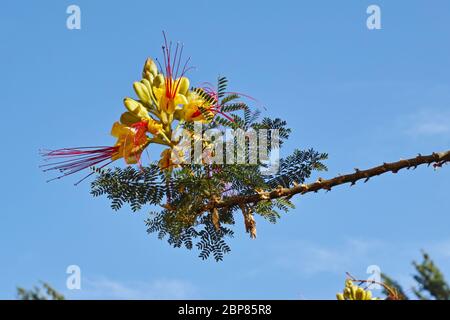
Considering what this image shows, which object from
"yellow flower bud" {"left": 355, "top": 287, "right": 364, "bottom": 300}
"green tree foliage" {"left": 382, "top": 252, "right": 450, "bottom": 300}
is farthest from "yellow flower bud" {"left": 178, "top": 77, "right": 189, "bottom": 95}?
"green tree foliage" {"left": 382, "top": 252, "right": 450, "bottom": 300}

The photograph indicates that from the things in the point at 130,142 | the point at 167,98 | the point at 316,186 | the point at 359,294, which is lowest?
the point at 359,294

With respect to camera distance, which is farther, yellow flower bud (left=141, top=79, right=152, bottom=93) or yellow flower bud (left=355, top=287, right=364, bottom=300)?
yellow flower bud (left=355, top=287, right=364, bottom=300)

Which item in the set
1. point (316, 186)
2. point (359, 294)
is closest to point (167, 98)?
point (316, 186)

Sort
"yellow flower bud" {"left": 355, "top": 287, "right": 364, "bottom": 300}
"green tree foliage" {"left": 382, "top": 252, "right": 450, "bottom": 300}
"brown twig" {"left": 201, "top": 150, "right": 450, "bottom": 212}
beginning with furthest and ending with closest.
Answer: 1. "green tree foliage" {"left": 382, "top": 252, "right": 450, "bottom": 300}
2. "yellow flower bud" {"left": 355, "top": 287, "right": 364, "bottom": 300}
3. "brown twig" {"left": 201, "top": 150, "right": 450, "bottom": 212}

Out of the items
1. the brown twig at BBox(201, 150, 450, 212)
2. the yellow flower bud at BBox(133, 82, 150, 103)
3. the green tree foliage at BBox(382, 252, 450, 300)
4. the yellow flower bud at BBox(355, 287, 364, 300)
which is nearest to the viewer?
the brown twig at BBox(201, 150, 450, 212)

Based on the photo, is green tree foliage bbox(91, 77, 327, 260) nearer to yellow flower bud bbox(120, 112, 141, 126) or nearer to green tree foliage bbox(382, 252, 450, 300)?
yellow flower bud bbox(120, 112, 141, 126)

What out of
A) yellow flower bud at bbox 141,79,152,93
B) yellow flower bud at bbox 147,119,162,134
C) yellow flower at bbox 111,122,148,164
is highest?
yellow flower bud at bbox 141,79,152,93

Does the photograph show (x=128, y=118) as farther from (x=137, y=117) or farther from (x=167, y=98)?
(x=167, y=98)

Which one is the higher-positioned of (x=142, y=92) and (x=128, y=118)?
(x=142, y=92)

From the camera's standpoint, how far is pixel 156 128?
2.67 m

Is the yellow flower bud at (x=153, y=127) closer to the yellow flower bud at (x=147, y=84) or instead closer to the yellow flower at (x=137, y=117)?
the yellow flower at (x=137, y=117)

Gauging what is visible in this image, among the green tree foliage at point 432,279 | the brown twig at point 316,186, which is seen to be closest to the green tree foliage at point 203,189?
the brown twig at point 316,186
